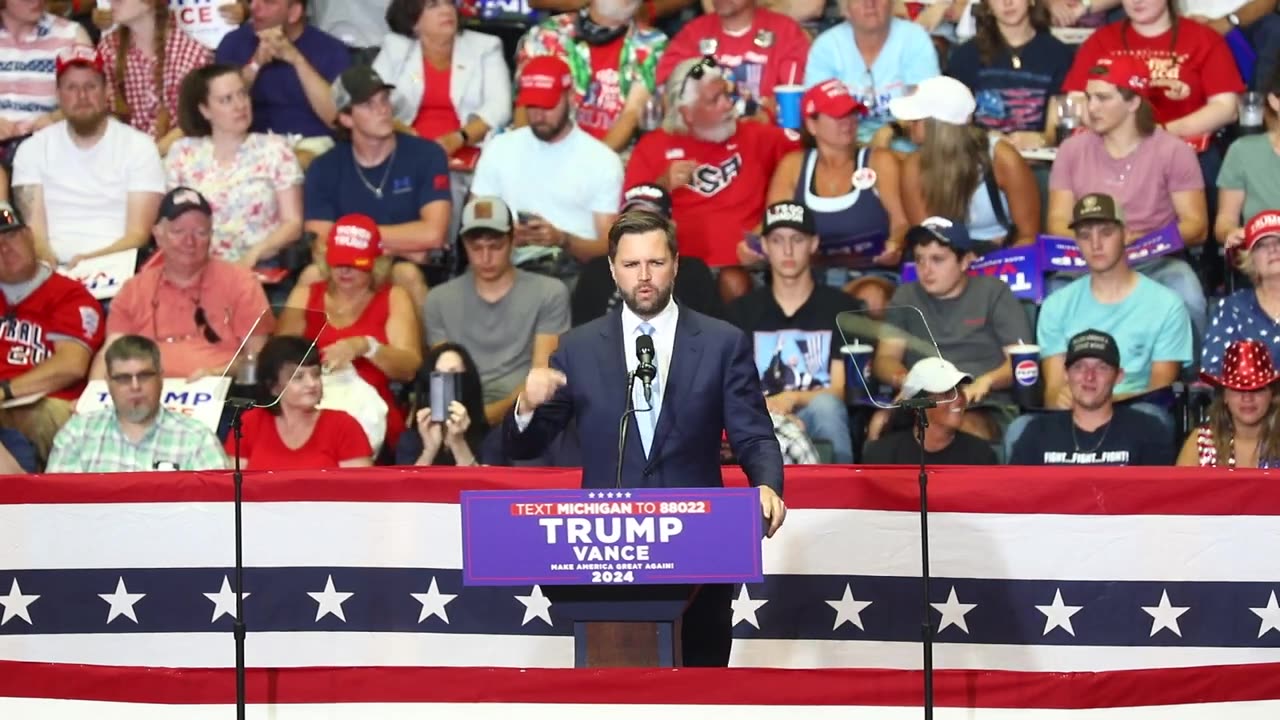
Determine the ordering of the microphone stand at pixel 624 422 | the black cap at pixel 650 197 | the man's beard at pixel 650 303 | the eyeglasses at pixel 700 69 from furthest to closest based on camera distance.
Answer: the eyeglasses at pixel 700 69 < the black cap at pixel 650 197 < the man's beard at pixel 650 303 < the microphone stand at pixel 624 422

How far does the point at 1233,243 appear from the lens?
988cm


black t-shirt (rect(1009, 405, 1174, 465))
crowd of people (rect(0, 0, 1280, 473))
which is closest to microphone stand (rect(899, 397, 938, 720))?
crowd of people (rect(0, 0, 1280, 473))

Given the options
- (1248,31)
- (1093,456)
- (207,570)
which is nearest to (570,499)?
(207,570)

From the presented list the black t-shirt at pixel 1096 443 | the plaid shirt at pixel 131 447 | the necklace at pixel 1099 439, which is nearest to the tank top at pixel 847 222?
the black t-shirt at pixel 1096 443

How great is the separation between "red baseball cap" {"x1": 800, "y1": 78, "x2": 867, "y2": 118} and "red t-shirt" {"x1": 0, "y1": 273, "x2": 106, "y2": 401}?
3696 mm

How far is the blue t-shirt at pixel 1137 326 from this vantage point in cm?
957

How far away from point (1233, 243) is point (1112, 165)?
79cm

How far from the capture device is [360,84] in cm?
1080

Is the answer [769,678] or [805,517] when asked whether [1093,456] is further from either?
[769,678]

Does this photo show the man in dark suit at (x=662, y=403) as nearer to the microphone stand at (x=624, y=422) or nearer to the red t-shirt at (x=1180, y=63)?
the microphone stand at (x=624, y=422)

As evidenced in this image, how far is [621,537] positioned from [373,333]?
4.83 meters

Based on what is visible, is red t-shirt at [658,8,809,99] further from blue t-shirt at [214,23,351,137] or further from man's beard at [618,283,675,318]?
man's beard at [618,283,675,318]

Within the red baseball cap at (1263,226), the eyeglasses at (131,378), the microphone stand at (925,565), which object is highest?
the red baseball cap at (1263,226)

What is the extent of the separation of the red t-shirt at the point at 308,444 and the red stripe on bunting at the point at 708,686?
311 cm
